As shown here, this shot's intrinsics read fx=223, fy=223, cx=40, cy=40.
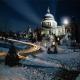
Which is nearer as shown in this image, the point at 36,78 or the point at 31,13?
the point at 36,78

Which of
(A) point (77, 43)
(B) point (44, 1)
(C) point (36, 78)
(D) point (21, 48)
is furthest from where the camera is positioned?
(A) point (77, 43)

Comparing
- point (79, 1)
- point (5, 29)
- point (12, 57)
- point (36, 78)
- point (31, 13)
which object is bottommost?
point (36, 78)

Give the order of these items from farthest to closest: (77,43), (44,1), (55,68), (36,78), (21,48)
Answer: (77,43)
(44,1)
(21,48)
(55,68)
(36,78)

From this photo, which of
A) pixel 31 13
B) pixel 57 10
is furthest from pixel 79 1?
pixel 31 13

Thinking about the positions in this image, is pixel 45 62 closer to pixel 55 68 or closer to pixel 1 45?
pixel 55 68

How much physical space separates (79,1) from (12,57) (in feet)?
5.12

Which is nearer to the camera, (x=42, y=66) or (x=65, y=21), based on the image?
(x=42, y=66)

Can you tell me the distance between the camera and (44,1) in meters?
3.40

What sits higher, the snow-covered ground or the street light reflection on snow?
the street light reflection on snow

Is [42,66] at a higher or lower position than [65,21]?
lower

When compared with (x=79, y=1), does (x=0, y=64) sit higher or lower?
lower

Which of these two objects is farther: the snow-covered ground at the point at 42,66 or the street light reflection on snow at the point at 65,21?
the street light reflection on snow at the point at 65,21

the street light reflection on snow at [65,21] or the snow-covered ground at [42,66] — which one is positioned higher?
the street light reflection on snow at [65,21]

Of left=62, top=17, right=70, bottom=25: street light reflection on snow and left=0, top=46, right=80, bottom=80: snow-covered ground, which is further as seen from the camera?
left=62, top=17, right=70, bottom=25: street light reflection on snow
